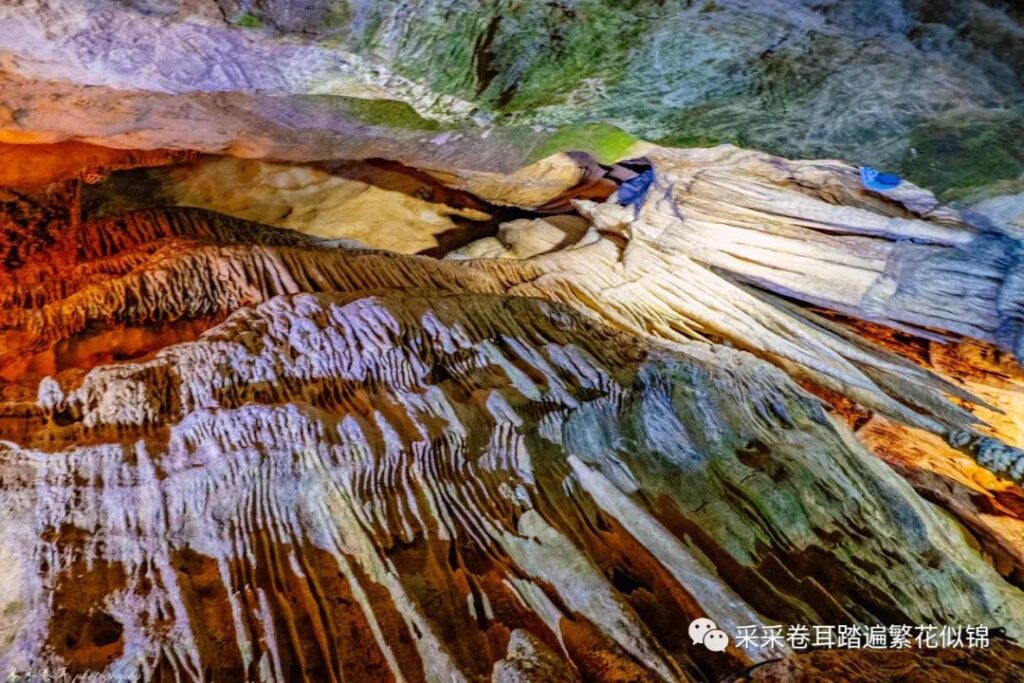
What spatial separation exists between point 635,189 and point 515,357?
8.98ft

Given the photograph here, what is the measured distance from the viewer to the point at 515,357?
3.82 metres

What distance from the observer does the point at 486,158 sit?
189 inches

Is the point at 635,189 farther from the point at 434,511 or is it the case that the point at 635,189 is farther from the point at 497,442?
the point at 434,511

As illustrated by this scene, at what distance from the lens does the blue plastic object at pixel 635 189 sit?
5.73m

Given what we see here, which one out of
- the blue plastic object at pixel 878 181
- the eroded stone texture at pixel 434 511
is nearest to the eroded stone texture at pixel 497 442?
the eroded stone texture at pixel 434 511

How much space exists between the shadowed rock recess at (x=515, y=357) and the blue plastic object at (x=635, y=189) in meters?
0.38

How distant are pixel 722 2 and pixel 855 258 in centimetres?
264

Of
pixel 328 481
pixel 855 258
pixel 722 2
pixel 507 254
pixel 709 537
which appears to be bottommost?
pixel 709 537

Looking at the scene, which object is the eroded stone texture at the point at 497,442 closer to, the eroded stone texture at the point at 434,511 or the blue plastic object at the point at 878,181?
the eroded stone texture at the point at 434,511

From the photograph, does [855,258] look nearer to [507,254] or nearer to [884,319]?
[884,319]

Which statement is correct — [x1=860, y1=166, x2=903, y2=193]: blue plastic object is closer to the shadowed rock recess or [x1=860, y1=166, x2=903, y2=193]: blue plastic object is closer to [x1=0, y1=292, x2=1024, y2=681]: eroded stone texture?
the shadowed rock recess

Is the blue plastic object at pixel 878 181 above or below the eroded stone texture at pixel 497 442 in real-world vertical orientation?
above

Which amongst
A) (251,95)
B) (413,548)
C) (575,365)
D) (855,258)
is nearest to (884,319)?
(855,258)

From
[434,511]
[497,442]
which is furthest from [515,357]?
[434,511]
